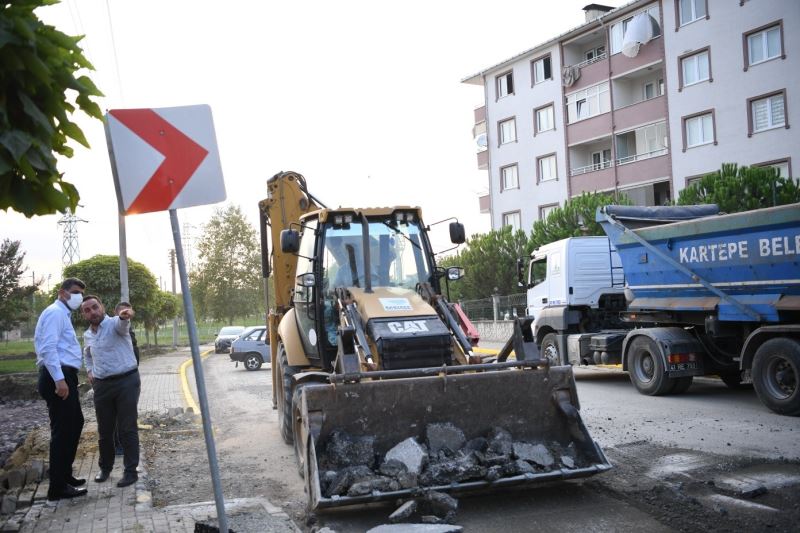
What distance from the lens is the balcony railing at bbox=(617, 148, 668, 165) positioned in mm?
33575

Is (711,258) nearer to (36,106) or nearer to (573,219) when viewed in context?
(36,106)

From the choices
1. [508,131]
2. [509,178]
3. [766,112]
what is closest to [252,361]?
[766,112]

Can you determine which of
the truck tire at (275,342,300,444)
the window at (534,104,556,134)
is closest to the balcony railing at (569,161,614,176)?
the window at (534,104,556,134)

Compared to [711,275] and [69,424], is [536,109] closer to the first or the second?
[711,275]

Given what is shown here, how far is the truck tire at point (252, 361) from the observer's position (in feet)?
79.8

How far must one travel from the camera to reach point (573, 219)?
31453mm

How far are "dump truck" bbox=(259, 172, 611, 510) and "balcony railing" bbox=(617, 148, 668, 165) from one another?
90.9ft

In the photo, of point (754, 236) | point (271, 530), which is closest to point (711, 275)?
point (754, 236)

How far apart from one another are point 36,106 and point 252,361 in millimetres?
21494

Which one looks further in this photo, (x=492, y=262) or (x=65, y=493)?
(x=492, y=262)

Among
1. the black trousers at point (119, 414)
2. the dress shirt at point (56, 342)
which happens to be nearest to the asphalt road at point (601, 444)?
the black trousers at point (119, 414)

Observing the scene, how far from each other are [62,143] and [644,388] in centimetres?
1073

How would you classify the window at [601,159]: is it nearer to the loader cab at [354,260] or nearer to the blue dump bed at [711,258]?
the blue dump bed at [711,258]

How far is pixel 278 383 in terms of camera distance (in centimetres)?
997
